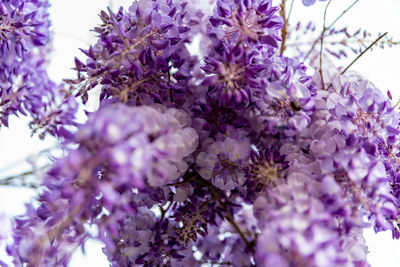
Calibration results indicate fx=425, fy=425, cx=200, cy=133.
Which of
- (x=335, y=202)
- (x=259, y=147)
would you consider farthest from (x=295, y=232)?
(x=259, y=147)

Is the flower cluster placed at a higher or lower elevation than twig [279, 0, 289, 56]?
lower

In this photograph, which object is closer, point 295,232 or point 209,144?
point 295,232

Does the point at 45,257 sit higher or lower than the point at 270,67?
lower

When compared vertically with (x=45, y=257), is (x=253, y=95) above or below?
above

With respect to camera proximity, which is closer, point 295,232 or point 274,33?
point 295,232

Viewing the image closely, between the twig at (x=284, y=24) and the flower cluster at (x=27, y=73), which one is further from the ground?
the twig at (x=284, y=24)

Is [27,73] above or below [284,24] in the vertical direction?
below

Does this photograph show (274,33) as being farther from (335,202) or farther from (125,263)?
(125,263)

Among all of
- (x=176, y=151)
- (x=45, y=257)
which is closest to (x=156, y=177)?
(x=176, y=151)

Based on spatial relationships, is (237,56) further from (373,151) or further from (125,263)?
(125,263)
